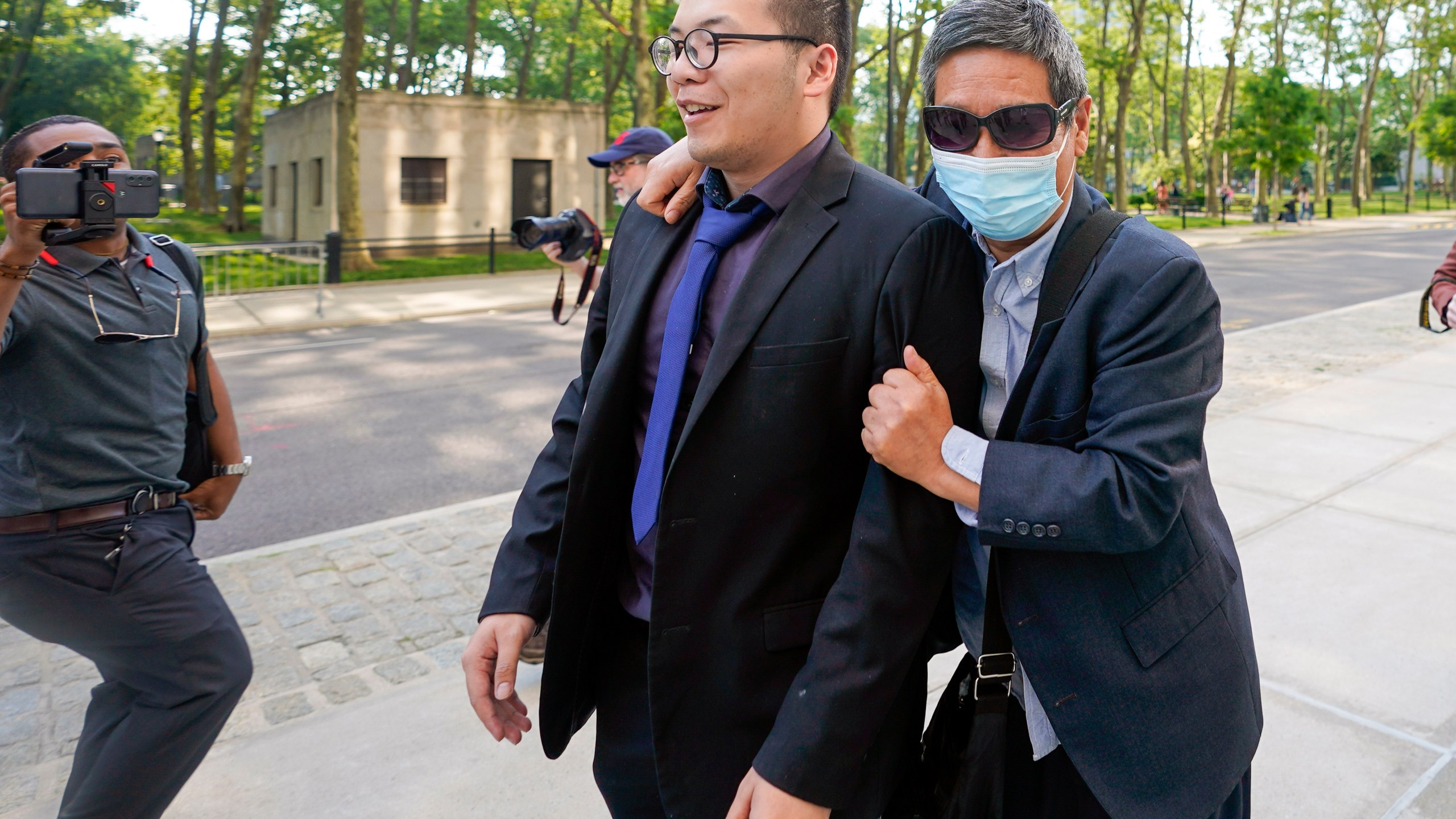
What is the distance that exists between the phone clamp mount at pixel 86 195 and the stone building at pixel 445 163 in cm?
2569

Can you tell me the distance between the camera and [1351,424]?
8.47 metres

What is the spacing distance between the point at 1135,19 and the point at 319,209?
85.2ft

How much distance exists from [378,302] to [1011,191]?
18356 mm

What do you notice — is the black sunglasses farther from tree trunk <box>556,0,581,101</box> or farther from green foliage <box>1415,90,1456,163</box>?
green foliage <box>1415,90,1456,163</box>

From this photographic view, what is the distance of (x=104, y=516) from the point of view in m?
2.88

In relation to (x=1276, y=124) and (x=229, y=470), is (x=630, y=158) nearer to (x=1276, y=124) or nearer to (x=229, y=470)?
(x=229, y=470)

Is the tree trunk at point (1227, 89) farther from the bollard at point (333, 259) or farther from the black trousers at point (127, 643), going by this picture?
the black trousers at point (127, 643)


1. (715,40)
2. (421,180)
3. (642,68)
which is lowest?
(715,40)

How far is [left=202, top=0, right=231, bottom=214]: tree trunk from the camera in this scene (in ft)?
121

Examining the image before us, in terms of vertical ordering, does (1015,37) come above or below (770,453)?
above

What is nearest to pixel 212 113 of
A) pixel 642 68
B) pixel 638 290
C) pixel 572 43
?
pixel 572 43

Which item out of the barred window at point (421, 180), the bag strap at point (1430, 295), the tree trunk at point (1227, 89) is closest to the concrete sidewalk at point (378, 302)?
the barred window at point (421, 180)

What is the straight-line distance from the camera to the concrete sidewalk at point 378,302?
16594 mm

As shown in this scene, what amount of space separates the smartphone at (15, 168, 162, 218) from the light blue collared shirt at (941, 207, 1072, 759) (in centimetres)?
191
